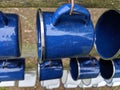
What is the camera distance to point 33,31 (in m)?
1.46

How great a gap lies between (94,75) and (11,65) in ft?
0.99

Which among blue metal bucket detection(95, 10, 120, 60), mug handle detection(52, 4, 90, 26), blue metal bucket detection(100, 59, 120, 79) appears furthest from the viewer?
blue metal bucket detection(100, 59, 120, 79)

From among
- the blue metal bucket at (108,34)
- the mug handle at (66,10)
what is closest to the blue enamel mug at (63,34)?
the mug handle at (66,10)

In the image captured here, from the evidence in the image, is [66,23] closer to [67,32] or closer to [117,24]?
[67,32]

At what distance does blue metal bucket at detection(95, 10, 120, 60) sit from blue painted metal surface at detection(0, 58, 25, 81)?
269 millimetres

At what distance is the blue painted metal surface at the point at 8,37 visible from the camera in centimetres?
92

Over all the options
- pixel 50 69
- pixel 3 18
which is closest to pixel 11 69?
pixel 50 69

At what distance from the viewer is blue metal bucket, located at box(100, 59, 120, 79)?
1.17m

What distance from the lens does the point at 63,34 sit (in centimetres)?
93

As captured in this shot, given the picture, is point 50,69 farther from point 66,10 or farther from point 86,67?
point 66,10

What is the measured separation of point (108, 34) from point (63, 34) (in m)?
0.24

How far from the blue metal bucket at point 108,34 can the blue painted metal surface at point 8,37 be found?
0.98ft

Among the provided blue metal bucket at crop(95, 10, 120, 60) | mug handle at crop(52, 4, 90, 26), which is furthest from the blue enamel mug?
blue metal bucket at crop(95, 10, 120, 60)

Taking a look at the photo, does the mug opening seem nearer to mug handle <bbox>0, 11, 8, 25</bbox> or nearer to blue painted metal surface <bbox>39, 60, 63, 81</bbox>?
blue painted metal surface <bbox>39, 60, 63, 81</bbox>
